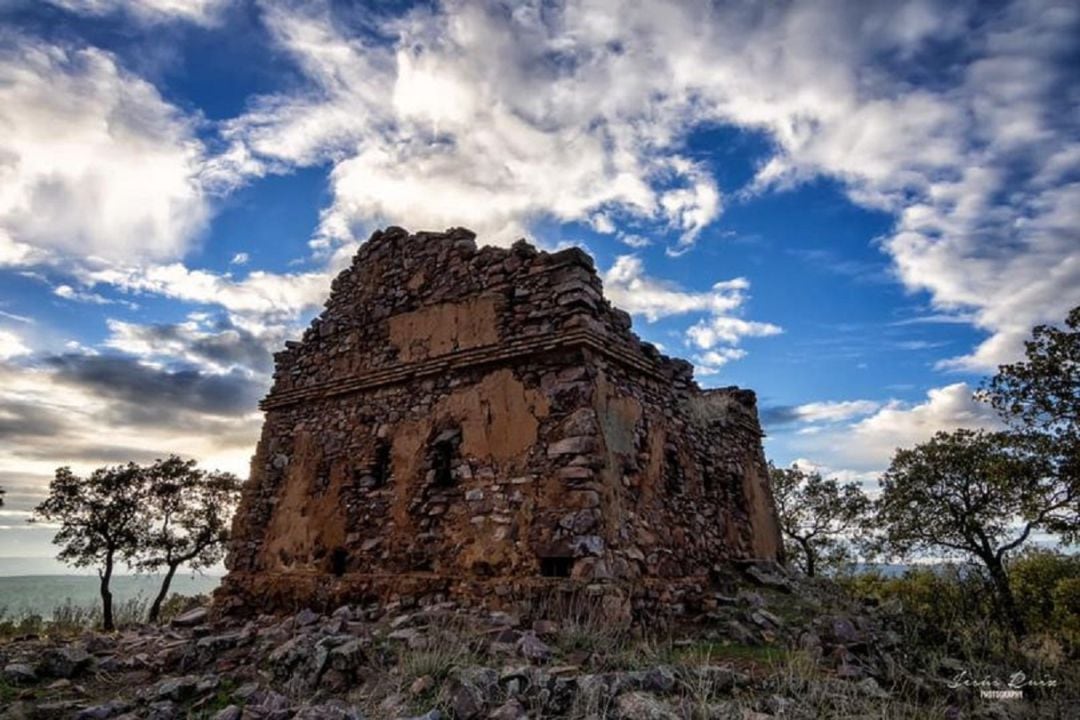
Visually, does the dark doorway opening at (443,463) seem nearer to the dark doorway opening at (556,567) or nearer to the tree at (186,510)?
the dark doorway opening at (556,567)

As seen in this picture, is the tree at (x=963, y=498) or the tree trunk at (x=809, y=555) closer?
the tree at (x=963, y=498)

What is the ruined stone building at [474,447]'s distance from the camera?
761 centimetres

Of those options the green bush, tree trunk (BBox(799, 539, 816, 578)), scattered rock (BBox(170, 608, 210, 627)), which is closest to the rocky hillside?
scattered rock (BBox(170, 608, 210, 627))

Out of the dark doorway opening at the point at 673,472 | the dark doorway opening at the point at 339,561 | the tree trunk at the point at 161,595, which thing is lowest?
the tree trunk at the point at 161,595

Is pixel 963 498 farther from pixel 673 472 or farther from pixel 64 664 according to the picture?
pixel 64 664

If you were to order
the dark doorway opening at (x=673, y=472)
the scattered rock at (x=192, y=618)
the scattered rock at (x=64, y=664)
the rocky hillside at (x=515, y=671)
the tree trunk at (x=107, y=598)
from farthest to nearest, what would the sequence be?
1. the tree trunk at (x=107, y=598)
2. the scattered rock at (x=192, y=618)
3. the dark doorway opening at (x=673, y=472)
4. the scattered rock at (x=64, y=664)
5. the rocky hillside at (x=515, y=671)

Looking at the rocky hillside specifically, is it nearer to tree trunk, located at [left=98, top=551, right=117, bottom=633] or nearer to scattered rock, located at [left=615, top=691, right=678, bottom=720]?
scattered rock, located at [left=615, top=691, right=678, bottom=720]

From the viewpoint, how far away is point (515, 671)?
4688 mm

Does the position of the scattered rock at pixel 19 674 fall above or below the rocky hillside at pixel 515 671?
below

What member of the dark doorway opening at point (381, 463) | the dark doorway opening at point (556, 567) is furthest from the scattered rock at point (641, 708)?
the dark doorway opening at point (381, 463)

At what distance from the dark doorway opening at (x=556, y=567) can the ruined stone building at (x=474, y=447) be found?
3 cm

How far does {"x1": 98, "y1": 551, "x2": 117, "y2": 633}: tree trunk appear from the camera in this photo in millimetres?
15382

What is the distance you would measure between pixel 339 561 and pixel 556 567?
12.7ft

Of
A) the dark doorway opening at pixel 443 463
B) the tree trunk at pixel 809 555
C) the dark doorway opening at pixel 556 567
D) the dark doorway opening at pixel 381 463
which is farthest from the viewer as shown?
the tree trunk at pixel 809 555
